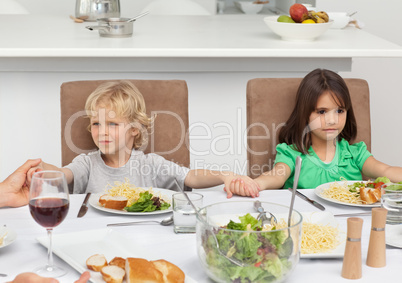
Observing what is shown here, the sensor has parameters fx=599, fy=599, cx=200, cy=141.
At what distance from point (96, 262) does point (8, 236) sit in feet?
0.75

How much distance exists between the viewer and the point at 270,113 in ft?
6.43

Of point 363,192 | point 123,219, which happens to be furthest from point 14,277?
point 363,192

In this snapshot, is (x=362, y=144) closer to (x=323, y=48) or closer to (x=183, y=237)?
(x=323, y=48)

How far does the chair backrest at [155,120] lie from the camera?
1.86m

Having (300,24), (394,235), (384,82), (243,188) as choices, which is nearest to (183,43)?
(300,24)

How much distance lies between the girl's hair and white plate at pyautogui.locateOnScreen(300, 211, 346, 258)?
635mm

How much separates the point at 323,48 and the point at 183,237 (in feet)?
3.98

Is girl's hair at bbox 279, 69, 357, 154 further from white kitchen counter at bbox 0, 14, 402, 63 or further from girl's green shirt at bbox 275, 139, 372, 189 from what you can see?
white kitchen counter at bbox 0, 14, 402, 63

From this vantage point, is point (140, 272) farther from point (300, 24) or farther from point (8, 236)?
point (300, 24)

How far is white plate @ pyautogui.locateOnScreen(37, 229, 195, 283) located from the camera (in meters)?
1.11

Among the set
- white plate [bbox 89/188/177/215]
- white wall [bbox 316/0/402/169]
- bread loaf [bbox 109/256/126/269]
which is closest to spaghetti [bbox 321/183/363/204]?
white plate [bbox 89/188/177/215]

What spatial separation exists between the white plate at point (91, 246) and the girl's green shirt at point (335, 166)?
0.89 metres

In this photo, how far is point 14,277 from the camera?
1.02m

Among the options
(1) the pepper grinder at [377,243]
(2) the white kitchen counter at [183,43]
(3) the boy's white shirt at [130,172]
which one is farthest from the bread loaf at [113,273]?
(2) the white kitchen counter at [183,43]
